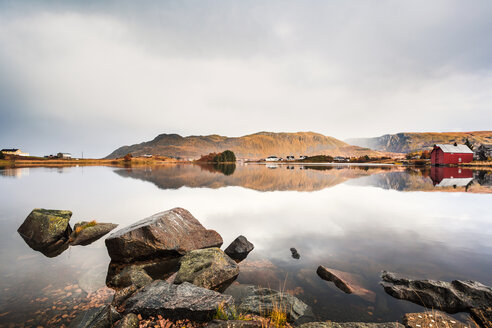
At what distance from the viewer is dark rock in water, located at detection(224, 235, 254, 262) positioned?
10602mm

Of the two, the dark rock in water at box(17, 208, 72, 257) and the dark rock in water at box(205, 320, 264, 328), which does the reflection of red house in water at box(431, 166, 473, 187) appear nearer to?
the dark rock in water at box(205, 320, 264, 328)

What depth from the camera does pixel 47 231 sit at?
12.2m

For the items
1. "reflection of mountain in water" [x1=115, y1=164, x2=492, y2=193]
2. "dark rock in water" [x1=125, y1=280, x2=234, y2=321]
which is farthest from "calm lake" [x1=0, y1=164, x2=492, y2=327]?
"reflection of mountain in water" [x1=115, y1=164, x2=492, y2=193]

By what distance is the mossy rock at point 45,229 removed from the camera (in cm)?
1206

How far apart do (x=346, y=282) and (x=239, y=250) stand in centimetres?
496

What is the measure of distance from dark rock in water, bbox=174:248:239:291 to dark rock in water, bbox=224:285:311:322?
36.0 inches

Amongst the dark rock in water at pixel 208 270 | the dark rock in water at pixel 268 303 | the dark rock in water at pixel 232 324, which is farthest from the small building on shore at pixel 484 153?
the dark rock in water at pixel 232 324

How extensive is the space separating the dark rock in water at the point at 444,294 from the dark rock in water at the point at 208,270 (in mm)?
5690

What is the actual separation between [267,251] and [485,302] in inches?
303

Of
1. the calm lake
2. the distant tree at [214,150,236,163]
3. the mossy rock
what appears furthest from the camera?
the distant tree at [214,150,236,163]

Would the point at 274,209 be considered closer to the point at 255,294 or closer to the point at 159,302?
the point at 255,294

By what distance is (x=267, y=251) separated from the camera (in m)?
11.2

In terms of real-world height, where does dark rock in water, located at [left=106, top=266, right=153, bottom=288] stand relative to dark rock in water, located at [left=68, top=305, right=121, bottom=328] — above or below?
below

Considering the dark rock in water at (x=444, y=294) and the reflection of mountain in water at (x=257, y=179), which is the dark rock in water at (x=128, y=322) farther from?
the reflection of mountain in water at (x=257, y=179)
